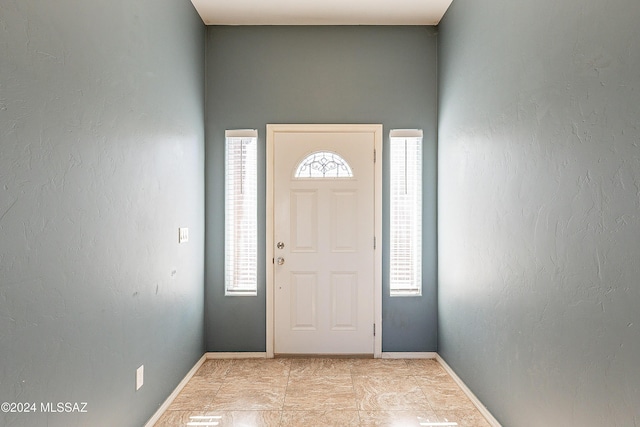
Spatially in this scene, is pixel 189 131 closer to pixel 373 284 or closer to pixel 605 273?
pixel 373 284

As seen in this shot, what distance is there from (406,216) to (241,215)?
1486 millimetres

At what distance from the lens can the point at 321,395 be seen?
2.97 meters

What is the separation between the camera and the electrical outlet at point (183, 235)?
3.05 m

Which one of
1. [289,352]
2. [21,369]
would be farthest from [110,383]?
[289,352]

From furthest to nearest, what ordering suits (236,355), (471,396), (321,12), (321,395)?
(236,355)
(321,12)
(321,395)
(471,396)

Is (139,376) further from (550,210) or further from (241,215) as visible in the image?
(550,210)

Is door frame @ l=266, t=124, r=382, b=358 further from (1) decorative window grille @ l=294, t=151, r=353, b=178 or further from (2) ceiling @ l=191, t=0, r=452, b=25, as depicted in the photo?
(2) ceiling @ l=191, t=0, r=452, b=25

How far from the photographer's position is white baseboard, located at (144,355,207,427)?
2.56m

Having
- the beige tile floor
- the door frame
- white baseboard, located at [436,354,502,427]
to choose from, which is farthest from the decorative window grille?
white baseboard, located at [436,354,502,427]

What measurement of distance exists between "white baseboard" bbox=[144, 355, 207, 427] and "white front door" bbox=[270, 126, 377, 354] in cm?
69

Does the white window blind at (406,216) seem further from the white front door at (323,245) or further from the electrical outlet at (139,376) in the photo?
the electrical outlet at (139,376)

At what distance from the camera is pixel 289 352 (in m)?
3.77

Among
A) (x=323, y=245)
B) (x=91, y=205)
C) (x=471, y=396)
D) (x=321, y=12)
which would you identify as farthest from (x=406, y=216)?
(x=91, y=205)

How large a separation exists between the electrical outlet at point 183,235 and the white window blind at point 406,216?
176 cm
